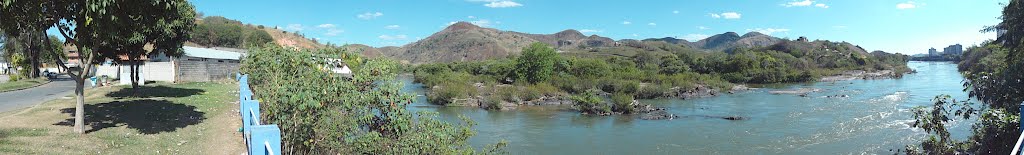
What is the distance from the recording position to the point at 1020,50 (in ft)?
43.7

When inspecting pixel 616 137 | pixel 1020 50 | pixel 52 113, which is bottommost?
pixel 616 137

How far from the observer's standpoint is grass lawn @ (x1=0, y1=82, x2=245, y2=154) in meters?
8.98

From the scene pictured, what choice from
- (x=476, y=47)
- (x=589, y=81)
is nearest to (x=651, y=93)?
(x=589, y=81)

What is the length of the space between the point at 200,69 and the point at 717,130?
22991 millimetres

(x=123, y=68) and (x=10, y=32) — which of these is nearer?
(x=10, y=32)

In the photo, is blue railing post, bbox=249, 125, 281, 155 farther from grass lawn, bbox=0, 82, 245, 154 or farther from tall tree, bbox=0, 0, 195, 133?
grass lawn, bbox=0, 82, 245, 154

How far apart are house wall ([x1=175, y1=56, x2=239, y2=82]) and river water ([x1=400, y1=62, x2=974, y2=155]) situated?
964 centimetres

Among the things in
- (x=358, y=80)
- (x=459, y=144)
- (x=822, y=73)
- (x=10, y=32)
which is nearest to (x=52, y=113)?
(x=10, y=32)

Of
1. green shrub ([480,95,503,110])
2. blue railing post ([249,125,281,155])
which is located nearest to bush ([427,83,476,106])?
green shrub ([480,95,503,110])

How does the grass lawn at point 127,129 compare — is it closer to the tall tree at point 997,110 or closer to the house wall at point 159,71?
the tall tree at point 997,110

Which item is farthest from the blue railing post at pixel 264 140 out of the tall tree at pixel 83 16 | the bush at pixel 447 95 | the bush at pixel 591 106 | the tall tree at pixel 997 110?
the bush at pixel 447 95

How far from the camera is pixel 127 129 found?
1085 cm

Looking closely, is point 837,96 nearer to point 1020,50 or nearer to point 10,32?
point 1020,50

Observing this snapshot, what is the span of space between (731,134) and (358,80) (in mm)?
15934
